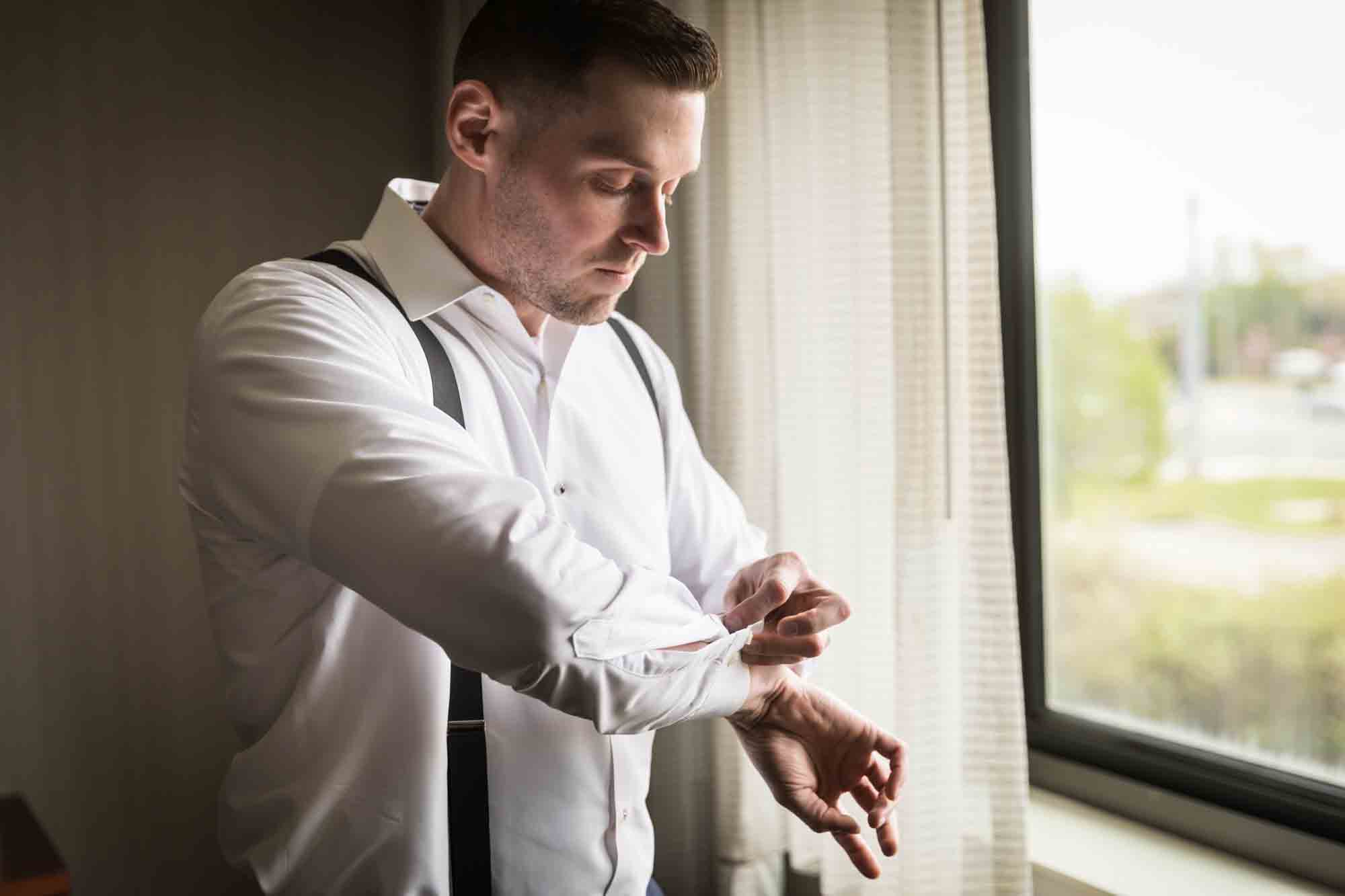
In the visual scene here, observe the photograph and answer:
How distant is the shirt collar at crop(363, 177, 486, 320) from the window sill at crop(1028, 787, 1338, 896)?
3.87 ft

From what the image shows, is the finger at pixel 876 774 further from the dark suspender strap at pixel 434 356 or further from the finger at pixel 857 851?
the dark suspender strap at pixel 434 356

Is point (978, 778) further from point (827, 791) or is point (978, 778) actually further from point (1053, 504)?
point (1053, 504)

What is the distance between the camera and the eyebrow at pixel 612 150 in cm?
114

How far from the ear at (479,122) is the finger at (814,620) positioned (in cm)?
60

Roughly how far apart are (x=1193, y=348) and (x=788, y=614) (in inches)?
35.9

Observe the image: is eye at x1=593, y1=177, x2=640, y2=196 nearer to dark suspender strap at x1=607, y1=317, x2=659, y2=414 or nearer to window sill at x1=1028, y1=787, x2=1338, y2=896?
dark suspender strap at x1=607, y1=317, x2=659, y2=414

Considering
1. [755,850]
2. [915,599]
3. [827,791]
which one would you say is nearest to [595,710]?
[827,791]

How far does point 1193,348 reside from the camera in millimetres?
1669

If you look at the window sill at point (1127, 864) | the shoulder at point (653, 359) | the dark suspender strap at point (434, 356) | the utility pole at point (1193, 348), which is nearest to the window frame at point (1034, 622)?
the window sill at point (1127, 864)

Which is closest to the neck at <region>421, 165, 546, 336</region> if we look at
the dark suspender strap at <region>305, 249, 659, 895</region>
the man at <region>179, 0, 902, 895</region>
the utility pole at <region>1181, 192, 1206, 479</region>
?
the man at <region>179, 0, 902, 895</region>

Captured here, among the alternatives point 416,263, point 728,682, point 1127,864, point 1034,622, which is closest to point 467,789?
point 728,682

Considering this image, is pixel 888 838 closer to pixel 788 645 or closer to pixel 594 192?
pixel 788 645

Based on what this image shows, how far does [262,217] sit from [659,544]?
1445 mm

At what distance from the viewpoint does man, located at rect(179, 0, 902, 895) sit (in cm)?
86
